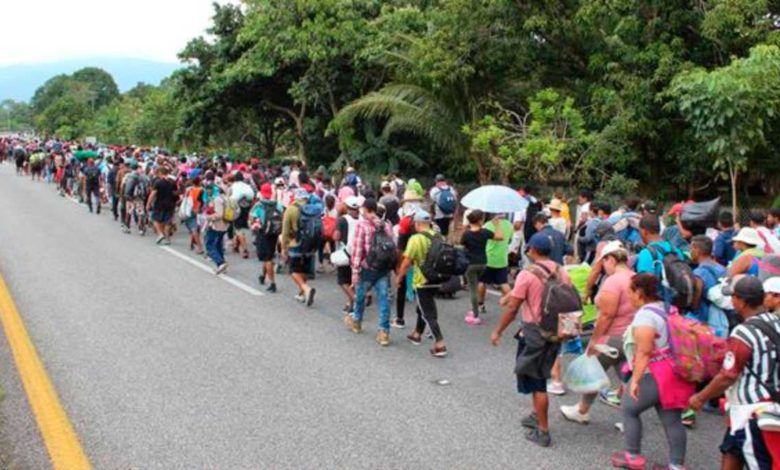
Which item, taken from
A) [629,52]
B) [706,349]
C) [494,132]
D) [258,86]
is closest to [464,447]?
[706,349]

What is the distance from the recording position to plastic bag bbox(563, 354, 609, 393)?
5.64m

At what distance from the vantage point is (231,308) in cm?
979

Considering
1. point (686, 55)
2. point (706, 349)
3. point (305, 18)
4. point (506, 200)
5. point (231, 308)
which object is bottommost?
point (231, 308)

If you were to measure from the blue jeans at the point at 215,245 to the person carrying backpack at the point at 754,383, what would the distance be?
907 cm

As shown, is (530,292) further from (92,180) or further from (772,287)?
(92,180)

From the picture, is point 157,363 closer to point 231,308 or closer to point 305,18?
point 231,308

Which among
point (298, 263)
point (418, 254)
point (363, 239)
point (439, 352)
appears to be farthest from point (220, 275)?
point (439, 352)

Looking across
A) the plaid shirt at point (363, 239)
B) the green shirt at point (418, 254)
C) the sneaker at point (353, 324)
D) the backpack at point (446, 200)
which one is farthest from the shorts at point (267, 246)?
the green shirt at point (418, 254)

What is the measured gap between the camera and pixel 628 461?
5.22 metres

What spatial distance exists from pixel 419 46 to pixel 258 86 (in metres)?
9.11

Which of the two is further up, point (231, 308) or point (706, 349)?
point (706, 349)

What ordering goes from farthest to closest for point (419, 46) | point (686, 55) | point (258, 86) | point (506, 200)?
point (258, 86)
point (419, 46)
point (686, 55)
point (506, 200)

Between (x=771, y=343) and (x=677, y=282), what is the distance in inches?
70.1

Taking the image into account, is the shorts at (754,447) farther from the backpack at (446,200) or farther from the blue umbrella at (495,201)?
the backpack at (446,200)
